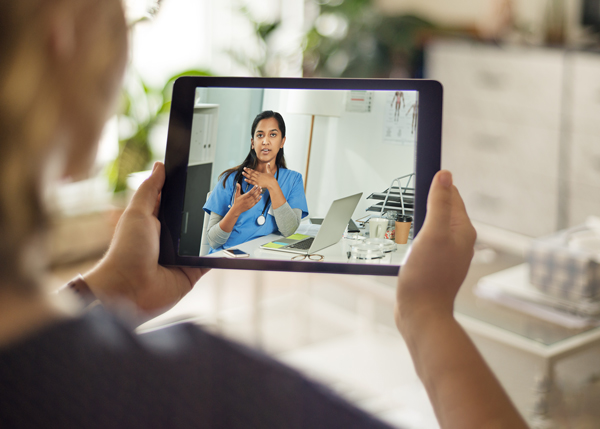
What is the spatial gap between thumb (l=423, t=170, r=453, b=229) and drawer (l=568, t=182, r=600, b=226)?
7.00 feet

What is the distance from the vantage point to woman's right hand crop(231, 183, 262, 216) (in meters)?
0.83

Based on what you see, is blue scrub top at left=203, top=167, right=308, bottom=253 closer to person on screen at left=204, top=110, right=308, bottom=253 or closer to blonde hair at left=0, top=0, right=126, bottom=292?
person on screen at left=204, top=110, right=308, bottom=253

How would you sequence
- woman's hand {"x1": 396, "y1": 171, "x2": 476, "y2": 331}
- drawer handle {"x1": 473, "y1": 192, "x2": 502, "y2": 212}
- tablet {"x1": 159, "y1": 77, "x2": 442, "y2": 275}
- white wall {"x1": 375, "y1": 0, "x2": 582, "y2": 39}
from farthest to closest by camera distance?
1. drawer handle {"x1": 473, "y1": 192, "x2": 502, "y2": 212}
2. white wall {"x1": 375, "y1": 0, "x2": 582, "y2": 39}
3. tablet {"x1": 159, "y1": 77, "x2": 442, "y2": 275}
4. woman's hand {"x1": 396, "y1": 171, "x2": 476, "y2": 331}

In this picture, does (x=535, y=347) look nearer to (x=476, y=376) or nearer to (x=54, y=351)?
(x=476, y=376)

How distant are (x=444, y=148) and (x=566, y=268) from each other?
184 cm

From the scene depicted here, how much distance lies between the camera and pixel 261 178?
32.6 inches

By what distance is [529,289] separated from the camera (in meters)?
1.45

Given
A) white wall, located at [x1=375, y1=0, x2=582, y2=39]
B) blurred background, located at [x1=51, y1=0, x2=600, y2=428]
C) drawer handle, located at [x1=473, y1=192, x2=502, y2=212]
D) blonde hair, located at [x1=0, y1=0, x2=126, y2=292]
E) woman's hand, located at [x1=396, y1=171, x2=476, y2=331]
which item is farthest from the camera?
drawer handle, located at [x1=473, y1=192, x2=502, y2=212]

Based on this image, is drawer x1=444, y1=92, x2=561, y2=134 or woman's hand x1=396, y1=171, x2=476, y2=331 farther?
drawer x1=444, y1=92, x2=561, y2=134

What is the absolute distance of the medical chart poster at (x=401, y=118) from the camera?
2.65 ft

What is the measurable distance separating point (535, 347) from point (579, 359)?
18.4 inches

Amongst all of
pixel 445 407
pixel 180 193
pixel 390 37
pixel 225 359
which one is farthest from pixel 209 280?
pixel 445 407

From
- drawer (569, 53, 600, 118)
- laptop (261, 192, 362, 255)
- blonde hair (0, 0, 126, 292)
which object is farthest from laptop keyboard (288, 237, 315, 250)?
drawer (569, 53, 600, 118)

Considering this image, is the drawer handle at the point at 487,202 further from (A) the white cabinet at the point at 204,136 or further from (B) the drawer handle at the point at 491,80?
(A) the white cabinet at the point at 204,136
